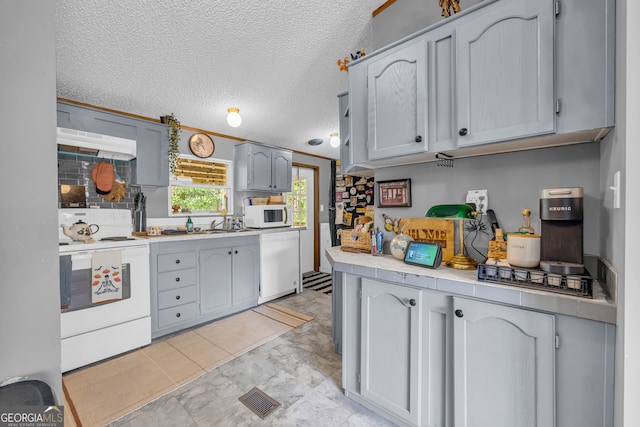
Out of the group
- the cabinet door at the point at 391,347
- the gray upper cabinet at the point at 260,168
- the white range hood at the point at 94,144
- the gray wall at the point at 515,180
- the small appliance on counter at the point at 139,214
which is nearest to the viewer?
the gray wall at the point at 515,180

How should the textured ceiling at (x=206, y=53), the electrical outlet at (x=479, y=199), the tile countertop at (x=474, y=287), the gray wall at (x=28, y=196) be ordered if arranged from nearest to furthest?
the gray wall at (x=28, y=196) < the tile countertop at (x=474, y=287) < the electrical outlet at (x=479, y=199) < the textured ceiling at (x=206, y=53)

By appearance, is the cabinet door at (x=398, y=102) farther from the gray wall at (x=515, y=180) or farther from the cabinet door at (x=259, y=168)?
the cabinet door at (x=259, y=168)

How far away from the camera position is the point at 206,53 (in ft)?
7.48

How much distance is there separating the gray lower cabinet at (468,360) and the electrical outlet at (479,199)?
1.94 ft

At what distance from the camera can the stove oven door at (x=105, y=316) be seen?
2125 millimetres

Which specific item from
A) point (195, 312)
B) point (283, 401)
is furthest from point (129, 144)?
point (283, 401)

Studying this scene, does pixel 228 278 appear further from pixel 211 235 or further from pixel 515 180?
pixel 515 180

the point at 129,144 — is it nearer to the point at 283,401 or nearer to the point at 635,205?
the point at 283,401

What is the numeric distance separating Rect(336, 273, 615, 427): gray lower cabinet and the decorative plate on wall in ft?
9.52

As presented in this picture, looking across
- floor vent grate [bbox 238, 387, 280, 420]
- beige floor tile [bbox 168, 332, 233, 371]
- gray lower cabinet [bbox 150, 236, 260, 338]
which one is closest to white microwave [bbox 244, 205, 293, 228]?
gray lower cabinet [bbox 150, 236, 260, 338]

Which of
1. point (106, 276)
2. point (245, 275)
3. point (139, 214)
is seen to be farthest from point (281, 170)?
point (106, 276)

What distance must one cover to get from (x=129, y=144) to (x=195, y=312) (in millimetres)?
1855

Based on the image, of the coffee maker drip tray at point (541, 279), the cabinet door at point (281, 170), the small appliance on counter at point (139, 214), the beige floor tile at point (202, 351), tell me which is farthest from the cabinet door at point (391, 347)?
Result: the cabinet door at point (281, 170)

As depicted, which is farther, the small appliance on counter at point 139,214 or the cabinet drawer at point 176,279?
the small appliance on counter at point 139,214
